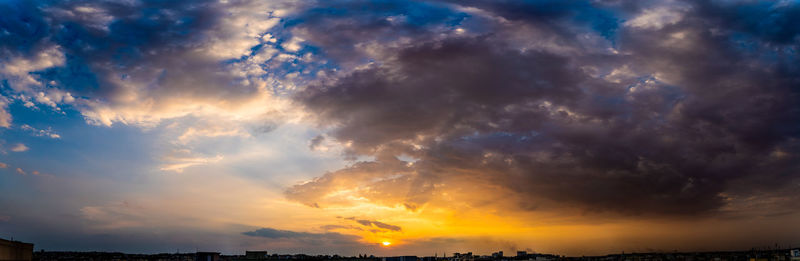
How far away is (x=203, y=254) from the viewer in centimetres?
18812

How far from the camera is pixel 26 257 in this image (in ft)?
267

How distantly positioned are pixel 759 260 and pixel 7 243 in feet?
697

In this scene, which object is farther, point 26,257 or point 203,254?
point 203,254

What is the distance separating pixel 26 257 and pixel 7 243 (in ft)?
33.4

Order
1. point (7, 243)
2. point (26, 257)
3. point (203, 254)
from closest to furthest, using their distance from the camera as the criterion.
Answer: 1. point (7, 243)
2. point (26, 257)
3. point (203, 254)

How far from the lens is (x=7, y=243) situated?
238 feet

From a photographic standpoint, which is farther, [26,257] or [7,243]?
[26,257]

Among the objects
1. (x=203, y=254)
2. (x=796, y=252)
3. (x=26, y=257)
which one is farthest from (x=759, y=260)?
(x=26, y=257)

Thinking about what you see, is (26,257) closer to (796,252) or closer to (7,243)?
(7,243)

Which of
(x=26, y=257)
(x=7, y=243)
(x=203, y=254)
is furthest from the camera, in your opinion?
(x=203, y=254)

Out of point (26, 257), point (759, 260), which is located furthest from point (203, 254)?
point (759, 260)

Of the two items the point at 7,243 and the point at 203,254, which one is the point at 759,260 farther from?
the point at 7,243

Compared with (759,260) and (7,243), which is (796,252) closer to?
(759,260)

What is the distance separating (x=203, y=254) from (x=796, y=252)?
Result: 19335 centimetres
